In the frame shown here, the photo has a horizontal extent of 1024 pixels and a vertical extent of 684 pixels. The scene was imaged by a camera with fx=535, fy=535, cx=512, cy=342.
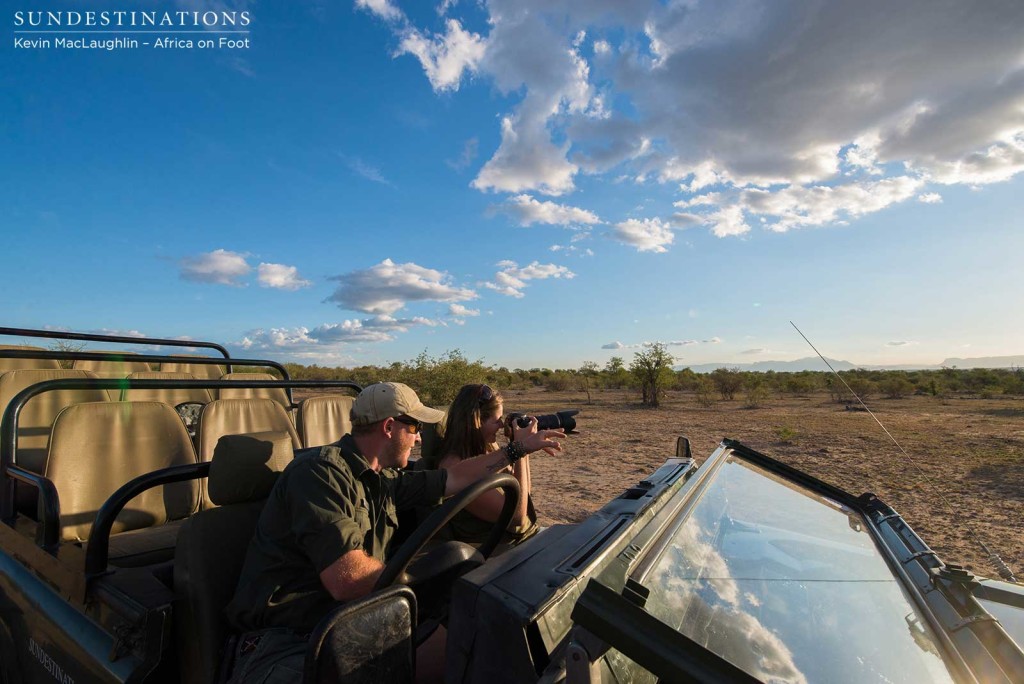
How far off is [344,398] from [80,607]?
3.43 meters

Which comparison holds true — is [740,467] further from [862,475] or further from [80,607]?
[862,475]

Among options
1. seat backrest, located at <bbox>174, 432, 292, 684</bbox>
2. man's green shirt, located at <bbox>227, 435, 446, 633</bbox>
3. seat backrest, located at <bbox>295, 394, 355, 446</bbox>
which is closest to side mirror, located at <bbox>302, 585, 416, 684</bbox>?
man's green shirt, located at <bbox>227, 435, 446, 633</bbox>

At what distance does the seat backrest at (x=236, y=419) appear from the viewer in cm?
380

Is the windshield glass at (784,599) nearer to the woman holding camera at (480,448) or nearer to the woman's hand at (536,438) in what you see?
the woman's hand at (536,438)

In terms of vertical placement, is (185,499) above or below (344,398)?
below

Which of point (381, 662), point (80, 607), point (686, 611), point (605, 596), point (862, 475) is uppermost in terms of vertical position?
point (605, 596)

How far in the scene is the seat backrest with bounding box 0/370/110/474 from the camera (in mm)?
3932

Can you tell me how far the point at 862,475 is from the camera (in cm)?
898

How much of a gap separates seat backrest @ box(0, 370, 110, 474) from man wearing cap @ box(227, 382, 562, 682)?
9.32 feet

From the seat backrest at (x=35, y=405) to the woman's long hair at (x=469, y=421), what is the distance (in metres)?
2.82

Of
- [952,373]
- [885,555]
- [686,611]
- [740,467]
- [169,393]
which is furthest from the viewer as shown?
[952,373]

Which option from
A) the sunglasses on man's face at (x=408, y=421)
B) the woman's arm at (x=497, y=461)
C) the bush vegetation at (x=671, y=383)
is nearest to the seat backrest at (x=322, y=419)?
the woman's arm at (x=497, y=461)

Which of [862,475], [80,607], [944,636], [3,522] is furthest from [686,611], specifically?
A: [862,475]

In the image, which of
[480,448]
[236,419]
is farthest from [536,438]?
[236,419]
